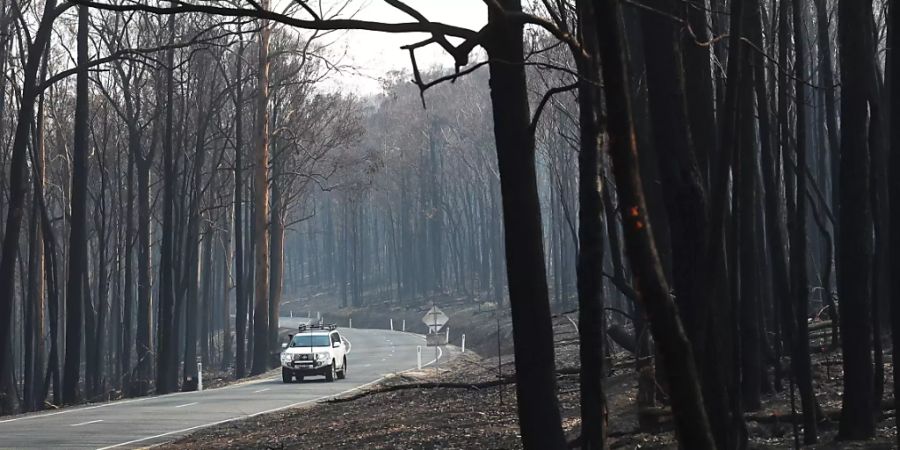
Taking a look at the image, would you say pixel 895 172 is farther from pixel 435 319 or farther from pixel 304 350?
pixel 435 319

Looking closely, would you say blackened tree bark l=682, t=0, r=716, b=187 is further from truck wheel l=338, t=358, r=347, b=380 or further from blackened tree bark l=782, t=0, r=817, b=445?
truck wheel l=338, t=358, r=347, b=380

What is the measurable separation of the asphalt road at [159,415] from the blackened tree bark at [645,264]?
15.8 metres

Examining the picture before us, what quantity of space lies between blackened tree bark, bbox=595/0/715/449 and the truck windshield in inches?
1378

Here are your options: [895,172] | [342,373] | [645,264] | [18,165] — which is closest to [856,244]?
[895,172]

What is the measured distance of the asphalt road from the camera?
2095cm

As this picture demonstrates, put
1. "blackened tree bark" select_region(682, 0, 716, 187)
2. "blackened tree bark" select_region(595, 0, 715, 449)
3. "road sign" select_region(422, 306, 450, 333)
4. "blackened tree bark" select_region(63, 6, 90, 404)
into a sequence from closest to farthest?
1. "blackened tree bark" select_region(595, 0, 715, 449)
2. "blackened tree bark" select_region(682, 0, 716, 187)
3. "blackened tree bark" select_region(63, 6, 90, 404)
4. "road sign" select_region(422, 306, 450, 333)

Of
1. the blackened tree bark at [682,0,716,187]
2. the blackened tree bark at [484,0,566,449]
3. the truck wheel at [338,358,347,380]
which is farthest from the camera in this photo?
the truck wheel at [338,358,347,380]

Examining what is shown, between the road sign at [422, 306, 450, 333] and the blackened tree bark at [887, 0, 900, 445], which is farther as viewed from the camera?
the road sign at [422, 306, 450, 333]

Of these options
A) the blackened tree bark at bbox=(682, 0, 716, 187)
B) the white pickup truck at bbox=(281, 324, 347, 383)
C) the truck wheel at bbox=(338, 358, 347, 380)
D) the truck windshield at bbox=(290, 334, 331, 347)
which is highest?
the blackened tree bark at bbox=(682, 0, 716, 187)

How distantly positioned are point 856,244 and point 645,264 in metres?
7.00

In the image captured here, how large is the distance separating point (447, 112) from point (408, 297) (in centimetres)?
2294

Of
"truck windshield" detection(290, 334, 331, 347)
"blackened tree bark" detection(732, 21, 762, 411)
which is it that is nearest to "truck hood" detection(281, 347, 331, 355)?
"truck windshield" detection(290, 334, 331, 347)

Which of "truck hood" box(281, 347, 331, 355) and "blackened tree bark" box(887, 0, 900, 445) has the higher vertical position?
"blackened tree bark" box(887, 0, 900, 445)

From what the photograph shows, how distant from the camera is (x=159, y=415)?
26562mm
